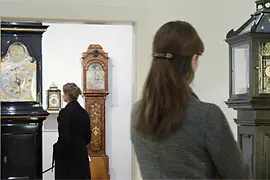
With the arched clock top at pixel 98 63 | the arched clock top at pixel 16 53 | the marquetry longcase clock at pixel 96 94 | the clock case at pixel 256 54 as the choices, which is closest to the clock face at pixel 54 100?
the marquetry longcase clock at pixel 96 94

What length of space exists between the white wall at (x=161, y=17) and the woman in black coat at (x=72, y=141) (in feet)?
2.74

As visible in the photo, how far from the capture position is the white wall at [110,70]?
6902 mm

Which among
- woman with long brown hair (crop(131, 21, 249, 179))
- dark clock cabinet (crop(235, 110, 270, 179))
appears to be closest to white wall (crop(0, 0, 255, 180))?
dark clock cabinet (crop(235, 110, 270, 179))

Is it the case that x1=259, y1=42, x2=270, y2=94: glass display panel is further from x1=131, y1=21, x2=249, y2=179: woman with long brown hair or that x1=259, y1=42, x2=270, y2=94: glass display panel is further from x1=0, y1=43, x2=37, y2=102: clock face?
x1=0, y1=43, x2=37, y2=102: clock face

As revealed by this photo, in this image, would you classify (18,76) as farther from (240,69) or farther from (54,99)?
(240,69)

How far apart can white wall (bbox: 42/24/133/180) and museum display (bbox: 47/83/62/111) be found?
11 cm

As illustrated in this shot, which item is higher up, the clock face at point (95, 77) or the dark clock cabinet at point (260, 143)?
the clock face at point (95, 77)

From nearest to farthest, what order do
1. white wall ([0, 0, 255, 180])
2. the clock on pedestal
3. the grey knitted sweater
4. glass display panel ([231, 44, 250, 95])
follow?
the grey knitted sweater → glass display panel ([231, 44, 250, 95]) → white wall ([0, 0, 255, 180]) → the clock on pedestal

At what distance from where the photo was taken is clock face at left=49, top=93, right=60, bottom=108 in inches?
265

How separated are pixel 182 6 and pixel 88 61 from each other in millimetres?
2949

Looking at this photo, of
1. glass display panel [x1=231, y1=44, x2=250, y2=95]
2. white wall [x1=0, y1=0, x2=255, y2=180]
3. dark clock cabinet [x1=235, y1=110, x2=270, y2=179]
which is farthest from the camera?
white wall [x1=0, y1=0, x2=255, y2=180]

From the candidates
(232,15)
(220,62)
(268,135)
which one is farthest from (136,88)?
(268,135)

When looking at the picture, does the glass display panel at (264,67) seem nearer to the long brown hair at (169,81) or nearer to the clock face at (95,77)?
the long brown hair at (169,81)

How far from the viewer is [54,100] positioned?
266 inches
